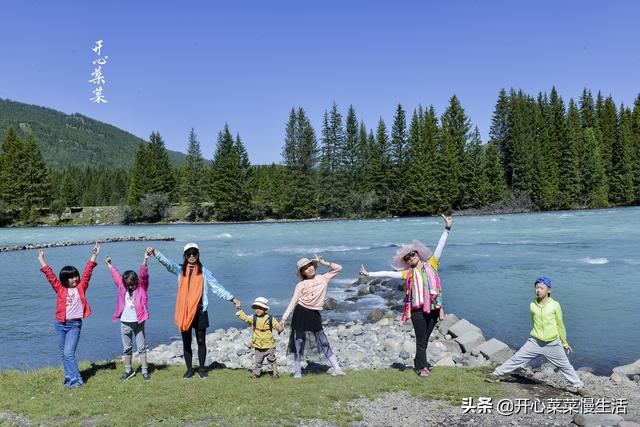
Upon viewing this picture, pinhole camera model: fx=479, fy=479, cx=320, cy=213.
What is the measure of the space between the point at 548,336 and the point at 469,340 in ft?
16.4

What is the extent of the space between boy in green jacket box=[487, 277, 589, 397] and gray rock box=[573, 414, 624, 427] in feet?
3.92

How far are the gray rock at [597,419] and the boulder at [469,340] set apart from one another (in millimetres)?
5663

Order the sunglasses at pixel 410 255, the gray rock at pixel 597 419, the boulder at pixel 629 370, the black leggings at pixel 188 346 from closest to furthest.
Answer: the gray rock at pixel 597 419
the sunglasses at pixel 410 255
the black leggings at pixel 188 346
the boulder at pixel 629 370

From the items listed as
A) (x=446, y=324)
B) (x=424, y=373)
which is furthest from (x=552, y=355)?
(x=446, y=324)

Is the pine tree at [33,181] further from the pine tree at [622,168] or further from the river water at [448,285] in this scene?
the pine tree at [622,168]

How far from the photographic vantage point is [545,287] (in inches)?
292

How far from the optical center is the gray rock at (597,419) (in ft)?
20.4

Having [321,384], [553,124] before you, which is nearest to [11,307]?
[321,384]

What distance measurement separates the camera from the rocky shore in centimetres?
661

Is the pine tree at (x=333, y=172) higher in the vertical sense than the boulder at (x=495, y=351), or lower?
higher

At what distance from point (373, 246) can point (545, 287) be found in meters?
30.4

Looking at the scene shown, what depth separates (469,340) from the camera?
40.7ft

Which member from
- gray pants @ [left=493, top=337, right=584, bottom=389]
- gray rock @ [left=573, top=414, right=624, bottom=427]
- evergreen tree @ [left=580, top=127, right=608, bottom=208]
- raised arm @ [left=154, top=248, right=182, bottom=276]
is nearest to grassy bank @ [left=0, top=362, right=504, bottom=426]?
gray pants @ [left=493, top=337, right=584, bottom=389]

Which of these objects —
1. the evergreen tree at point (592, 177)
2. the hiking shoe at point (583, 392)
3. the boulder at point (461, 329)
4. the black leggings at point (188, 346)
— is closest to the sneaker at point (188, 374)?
the black leggings at point (188, 346)
